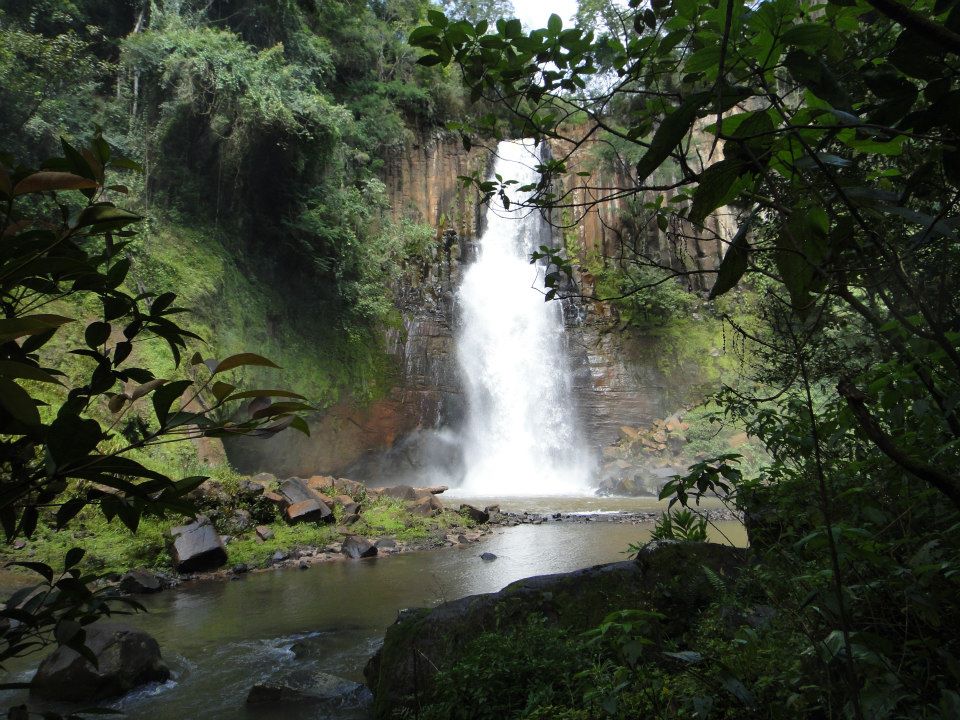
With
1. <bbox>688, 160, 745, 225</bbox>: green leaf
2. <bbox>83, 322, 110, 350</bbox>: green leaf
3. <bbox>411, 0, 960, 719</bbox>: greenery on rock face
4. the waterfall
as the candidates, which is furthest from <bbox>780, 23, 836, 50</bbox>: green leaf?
the waterfall

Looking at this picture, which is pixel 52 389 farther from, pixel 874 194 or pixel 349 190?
pixel 874 194

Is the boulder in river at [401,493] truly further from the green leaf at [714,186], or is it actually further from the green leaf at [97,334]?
the green leaf at [714,186]

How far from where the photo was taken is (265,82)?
38.1 feet

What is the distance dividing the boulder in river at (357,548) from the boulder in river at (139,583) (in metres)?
2.29

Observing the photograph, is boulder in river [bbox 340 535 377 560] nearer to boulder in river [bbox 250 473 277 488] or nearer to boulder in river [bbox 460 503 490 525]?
boulder in river [bbox 250 473 277 488]

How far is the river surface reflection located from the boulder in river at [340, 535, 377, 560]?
256mm

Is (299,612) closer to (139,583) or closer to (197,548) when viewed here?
(139,583)

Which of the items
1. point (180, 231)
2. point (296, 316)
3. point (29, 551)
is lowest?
point (29, 551)

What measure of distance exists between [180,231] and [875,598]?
13049mm

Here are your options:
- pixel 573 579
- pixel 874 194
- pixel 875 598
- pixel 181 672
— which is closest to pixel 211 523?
pixel 181 672

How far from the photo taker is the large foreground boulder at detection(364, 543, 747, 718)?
9.95ft

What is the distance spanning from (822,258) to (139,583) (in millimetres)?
7050

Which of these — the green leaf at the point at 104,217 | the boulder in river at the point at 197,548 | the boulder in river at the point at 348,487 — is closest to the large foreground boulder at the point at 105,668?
the boulder in river at the point at 197,548

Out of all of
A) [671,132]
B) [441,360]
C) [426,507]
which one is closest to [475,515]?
[426,507]
